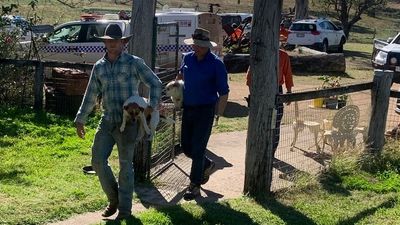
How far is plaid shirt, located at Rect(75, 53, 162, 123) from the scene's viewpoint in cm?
571

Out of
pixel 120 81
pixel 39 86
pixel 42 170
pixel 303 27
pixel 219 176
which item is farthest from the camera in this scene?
pixel 303 27

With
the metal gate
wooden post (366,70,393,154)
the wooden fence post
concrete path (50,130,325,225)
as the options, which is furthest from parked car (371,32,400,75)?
the metal gate

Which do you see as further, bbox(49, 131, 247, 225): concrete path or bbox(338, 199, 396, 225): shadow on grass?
bbox(49, 131, 247, 225): concrete path

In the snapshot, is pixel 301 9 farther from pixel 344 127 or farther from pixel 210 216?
pixel 210 216

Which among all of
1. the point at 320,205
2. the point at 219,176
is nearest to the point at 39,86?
the point at 219,176

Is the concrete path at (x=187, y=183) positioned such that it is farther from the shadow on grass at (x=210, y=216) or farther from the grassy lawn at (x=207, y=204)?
the shadow on grass at (x=210, y=216)

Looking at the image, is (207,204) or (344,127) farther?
(344,127)

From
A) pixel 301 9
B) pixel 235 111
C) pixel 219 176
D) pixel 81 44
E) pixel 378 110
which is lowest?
pixel 235 111

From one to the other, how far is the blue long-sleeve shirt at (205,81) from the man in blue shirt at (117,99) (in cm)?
82

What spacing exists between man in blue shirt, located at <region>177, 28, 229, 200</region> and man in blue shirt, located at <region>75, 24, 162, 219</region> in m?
0.84

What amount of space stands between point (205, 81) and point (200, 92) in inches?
4.7

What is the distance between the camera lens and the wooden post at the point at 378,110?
841 centimetres

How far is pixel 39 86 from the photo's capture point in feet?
36.9

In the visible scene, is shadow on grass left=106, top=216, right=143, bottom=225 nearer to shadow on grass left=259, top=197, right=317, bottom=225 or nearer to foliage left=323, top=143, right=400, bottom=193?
shadow on grass left=259, top=197, right=317, bottom=225
